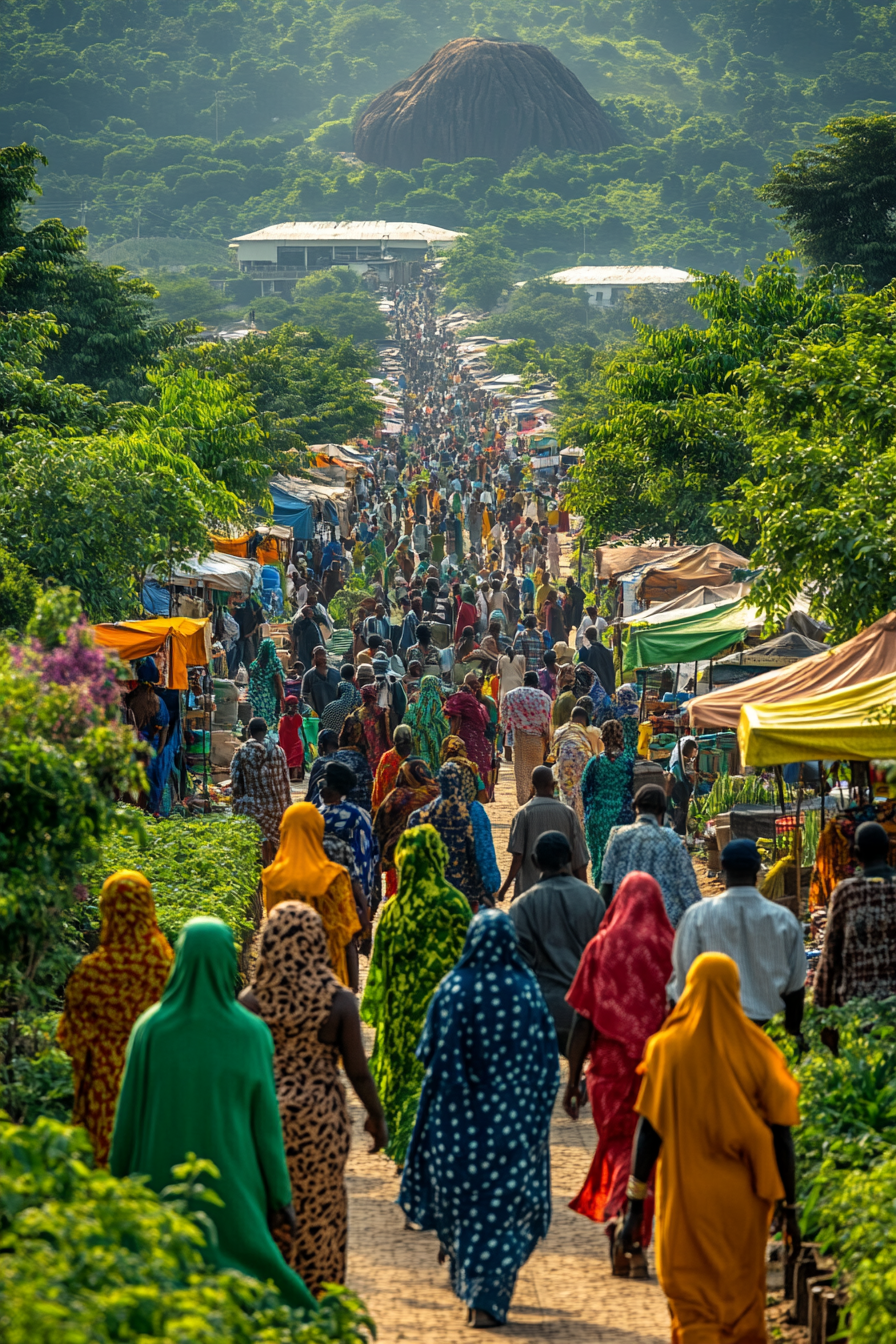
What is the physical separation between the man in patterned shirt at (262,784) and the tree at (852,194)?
19869mm

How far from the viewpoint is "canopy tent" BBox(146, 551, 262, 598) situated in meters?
15.1

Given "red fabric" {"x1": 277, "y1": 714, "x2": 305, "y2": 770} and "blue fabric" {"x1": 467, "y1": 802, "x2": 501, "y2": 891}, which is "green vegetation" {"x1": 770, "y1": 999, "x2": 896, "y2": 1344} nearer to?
"blue fabric" {"x1": 467, "y1": 802, "x2": 501, "y2": 891}

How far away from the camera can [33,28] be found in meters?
167

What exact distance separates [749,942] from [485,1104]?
1072 mm

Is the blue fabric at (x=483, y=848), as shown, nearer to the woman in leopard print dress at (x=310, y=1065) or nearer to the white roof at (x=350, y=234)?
the woman in leopard print dress at (x=310, y=1065)

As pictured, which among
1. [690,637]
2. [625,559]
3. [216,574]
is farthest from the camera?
[625,559]

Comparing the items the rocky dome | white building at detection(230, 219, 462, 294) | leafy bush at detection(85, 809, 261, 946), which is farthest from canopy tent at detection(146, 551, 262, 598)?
the rocky dome

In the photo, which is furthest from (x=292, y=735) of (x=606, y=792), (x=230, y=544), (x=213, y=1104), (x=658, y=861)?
(x=213, y=1104)

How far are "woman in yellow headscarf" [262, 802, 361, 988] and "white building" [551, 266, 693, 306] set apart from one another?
284 ft

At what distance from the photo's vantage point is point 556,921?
253 inches

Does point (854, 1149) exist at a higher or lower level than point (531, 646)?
higher

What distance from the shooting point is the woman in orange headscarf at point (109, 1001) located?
4988 mm

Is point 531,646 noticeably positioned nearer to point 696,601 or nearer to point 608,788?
point 696,601

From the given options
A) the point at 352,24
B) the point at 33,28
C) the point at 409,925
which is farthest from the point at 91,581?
the point at 352,24
